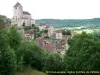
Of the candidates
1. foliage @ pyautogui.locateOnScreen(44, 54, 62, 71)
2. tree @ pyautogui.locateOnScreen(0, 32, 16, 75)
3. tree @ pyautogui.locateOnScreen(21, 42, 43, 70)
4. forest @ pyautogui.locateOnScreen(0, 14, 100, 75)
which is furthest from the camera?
tree @ pyautogui.locateOnScreen(21, 42, 43, 70)

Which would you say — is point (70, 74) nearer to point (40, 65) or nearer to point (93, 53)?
point (93, 53)

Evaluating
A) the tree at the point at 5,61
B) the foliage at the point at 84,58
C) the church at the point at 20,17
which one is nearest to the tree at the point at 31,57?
the foliage at the point at 84,58

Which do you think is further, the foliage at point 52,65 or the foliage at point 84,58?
the foliage at point 52,65

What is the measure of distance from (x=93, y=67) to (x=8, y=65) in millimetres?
10157

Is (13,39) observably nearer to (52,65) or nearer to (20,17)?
(52,65)

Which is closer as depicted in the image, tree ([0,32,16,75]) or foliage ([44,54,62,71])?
tree ([0,32,16,75])

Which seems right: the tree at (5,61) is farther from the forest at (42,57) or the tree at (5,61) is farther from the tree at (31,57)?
the tree at (31,57)

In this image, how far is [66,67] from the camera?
40.4 metres

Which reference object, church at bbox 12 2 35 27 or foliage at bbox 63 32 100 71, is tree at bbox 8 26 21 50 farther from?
church at bbox 12 2 35 27

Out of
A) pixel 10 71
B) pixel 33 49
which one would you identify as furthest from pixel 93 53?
pixel 33 49

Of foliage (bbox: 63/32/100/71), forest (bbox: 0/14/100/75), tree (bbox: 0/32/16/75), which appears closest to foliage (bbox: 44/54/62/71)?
forest (bbox: 0/14/100/75)

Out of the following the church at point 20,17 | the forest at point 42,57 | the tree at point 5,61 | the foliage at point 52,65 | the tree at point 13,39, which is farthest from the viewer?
the church at point 20,17

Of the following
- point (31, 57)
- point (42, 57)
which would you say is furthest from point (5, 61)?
point (42, 57)

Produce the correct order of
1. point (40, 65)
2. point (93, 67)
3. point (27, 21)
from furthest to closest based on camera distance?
point (27, 21), point (40, 65), point (93, 67)
